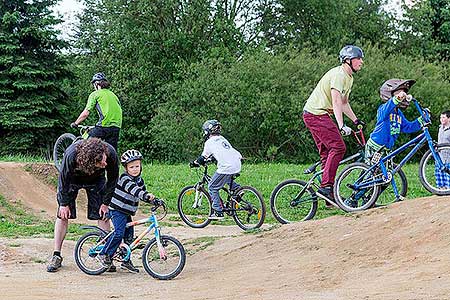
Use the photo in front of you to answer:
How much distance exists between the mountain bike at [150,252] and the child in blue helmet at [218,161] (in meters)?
3.02

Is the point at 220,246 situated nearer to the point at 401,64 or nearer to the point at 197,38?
the point at 401,64

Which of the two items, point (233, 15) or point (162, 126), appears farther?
point (233, 15)

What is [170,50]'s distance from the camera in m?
36.3

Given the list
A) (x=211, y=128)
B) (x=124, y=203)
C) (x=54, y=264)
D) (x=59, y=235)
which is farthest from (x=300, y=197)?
(x=54, y=264)

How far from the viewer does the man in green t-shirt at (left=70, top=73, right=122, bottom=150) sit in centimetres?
1229

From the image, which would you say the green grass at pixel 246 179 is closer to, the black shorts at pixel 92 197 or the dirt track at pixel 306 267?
the dirt track at pixel 306 267

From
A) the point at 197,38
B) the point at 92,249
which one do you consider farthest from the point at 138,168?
the point at 197,38

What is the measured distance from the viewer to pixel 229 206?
11.3 meters

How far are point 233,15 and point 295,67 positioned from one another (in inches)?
394

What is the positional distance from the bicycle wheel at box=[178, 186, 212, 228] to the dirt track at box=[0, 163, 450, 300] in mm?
2579

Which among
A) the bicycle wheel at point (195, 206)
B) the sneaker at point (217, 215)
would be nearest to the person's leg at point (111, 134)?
the bicycle wheel at point (195, 206)

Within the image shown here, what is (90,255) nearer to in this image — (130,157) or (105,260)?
(105,260)

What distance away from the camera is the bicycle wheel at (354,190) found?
9250mm

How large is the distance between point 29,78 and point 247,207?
78.4 feet
